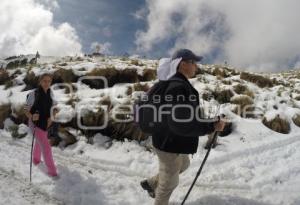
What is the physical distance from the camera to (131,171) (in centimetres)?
769

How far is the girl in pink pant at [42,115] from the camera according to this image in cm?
708

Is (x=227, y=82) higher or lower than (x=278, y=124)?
higher

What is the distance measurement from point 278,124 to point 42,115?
19.6 ft

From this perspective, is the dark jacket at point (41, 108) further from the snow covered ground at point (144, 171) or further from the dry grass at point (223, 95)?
the dry grass at point (223, 95)

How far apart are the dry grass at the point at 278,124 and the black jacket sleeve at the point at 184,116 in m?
5.77

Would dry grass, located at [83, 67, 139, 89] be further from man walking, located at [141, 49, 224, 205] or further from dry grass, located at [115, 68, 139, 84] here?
man walking, located at [141, 49, 224, 205]

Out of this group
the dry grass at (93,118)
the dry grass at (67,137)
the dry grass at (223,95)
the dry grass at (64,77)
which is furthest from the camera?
the dry grass at (64,77)

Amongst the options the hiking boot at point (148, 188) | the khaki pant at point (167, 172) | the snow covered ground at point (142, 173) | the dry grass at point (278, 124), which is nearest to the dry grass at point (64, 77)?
the snow covered ground at point (142, 173)

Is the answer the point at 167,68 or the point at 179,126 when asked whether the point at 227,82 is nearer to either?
the point at 167,68

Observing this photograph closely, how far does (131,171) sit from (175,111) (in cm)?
349

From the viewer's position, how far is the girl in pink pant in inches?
279

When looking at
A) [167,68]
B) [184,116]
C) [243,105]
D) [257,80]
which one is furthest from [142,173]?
[257,80]

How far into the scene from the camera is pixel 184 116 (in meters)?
4.50

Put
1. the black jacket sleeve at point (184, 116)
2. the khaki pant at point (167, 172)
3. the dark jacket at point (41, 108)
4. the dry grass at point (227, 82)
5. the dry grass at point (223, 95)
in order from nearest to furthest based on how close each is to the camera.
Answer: the black jacket sleeve at point (184, 116) < the khaki pant at point (167, 172) < the dark jacket at point (41, 108) < the dry grass at point (223, 95) < the dry grass at point (227, 82)
